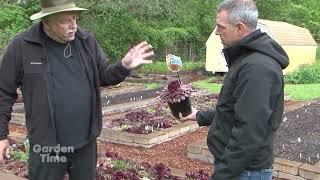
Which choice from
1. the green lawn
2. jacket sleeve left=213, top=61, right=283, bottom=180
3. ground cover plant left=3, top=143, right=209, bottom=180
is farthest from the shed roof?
jacket sleeve left=213, top=61, right=283, bottom=180

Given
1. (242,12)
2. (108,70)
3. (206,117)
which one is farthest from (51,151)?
(242,12)

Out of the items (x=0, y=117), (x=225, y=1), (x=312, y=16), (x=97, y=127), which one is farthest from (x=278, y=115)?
(x=312, y=16)

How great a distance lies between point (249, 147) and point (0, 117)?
1.88 meters

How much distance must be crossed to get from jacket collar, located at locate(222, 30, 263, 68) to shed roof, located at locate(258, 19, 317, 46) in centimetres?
1655

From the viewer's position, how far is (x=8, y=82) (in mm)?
3514

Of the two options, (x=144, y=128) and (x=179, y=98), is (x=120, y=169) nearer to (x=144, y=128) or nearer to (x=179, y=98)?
(x=179, y=98)

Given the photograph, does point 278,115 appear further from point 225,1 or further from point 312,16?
point 312,16

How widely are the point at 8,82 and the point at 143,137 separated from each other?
4.08 meters

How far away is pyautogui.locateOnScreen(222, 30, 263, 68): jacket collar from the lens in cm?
289

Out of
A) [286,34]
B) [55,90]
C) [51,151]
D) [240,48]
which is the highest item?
[240,48]

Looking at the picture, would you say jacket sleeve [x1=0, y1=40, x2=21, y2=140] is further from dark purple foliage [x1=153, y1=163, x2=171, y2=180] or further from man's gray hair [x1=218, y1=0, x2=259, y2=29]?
dark purple foliage [x1=153, y1=163, x2=171, y2=180]

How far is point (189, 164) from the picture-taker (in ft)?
21.5

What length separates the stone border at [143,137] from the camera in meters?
7.41

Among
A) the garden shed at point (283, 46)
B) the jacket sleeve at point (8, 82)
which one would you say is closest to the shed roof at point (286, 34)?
the garden shed at point (283, 46)
